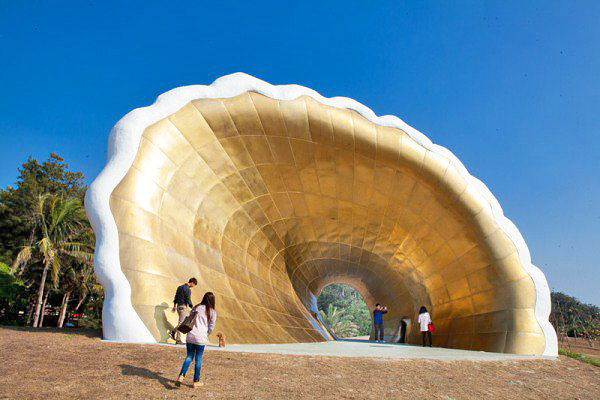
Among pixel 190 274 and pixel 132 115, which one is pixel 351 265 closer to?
pixel 190 274

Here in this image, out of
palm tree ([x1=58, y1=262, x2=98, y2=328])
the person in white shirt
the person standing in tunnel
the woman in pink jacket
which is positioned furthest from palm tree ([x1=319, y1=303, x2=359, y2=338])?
→ the woman in pink jacket

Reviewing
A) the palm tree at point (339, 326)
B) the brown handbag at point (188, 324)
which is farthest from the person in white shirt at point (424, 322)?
the palm tree at point (339, 326)

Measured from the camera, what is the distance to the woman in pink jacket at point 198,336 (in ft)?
16.9

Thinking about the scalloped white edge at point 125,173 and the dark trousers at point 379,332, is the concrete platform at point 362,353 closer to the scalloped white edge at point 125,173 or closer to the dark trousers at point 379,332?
the scalloped white edge at point 125,173

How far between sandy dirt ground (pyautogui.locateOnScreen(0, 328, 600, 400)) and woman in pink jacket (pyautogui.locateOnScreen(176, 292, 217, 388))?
9.0 inches

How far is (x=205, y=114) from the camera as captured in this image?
1009 centimetres

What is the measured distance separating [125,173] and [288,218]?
544cm

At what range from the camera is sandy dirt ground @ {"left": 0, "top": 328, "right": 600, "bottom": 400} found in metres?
4.96

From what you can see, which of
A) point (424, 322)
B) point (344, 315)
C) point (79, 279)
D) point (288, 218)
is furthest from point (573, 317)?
point (79, 279)

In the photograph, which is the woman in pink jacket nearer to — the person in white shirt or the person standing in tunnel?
the person in white shirt

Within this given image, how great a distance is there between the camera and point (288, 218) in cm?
1281

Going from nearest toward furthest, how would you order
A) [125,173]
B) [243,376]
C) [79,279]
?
[243,376], [125,173], [79,279]

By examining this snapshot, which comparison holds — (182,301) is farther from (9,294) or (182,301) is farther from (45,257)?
(9,294)

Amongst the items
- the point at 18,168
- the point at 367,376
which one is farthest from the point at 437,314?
the point at 18,168
